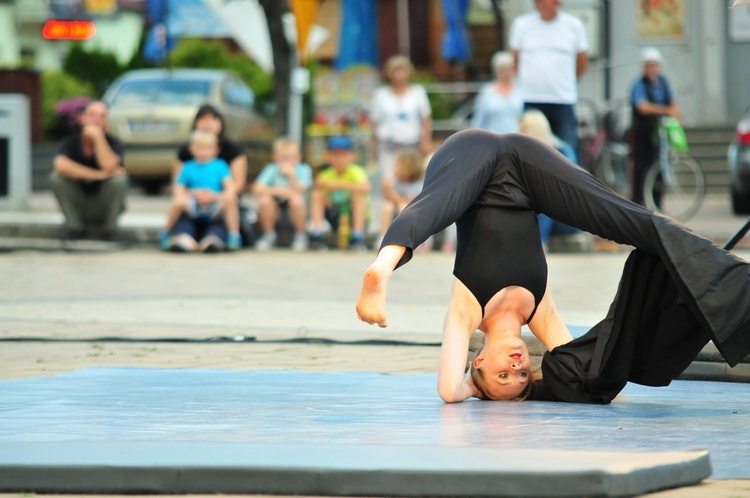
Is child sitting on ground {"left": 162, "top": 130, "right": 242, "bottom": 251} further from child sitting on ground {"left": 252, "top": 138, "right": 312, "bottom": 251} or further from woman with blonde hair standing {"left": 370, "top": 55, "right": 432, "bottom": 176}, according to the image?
woman with blonde hair standing {"left": 370, "top": 55, "right": 432, "bottom": 176}

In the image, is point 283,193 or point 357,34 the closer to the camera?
point 283,193

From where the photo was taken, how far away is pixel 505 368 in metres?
5.81

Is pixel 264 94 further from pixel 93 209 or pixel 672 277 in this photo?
pixel 672 277

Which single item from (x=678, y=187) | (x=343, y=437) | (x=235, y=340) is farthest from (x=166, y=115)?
(x=343, y=437)

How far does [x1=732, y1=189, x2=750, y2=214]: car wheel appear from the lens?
16981 mm

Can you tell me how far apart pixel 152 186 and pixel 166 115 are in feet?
7.03

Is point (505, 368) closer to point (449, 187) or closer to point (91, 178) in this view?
point (449, 187)

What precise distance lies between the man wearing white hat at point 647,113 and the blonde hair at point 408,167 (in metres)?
3.10

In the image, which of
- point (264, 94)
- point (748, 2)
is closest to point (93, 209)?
point (748, 2)

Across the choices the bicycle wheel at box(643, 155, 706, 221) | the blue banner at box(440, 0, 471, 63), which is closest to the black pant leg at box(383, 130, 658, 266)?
the bicycle wheel at box(643, 155, 706, 221)

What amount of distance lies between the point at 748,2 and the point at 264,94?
26436mm

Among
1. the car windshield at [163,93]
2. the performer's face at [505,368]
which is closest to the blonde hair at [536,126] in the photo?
the performer's face at [505,368]

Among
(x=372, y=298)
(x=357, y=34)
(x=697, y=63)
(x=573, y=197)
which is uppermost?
(x=357, y=34)

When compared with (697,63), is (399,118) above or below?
below
